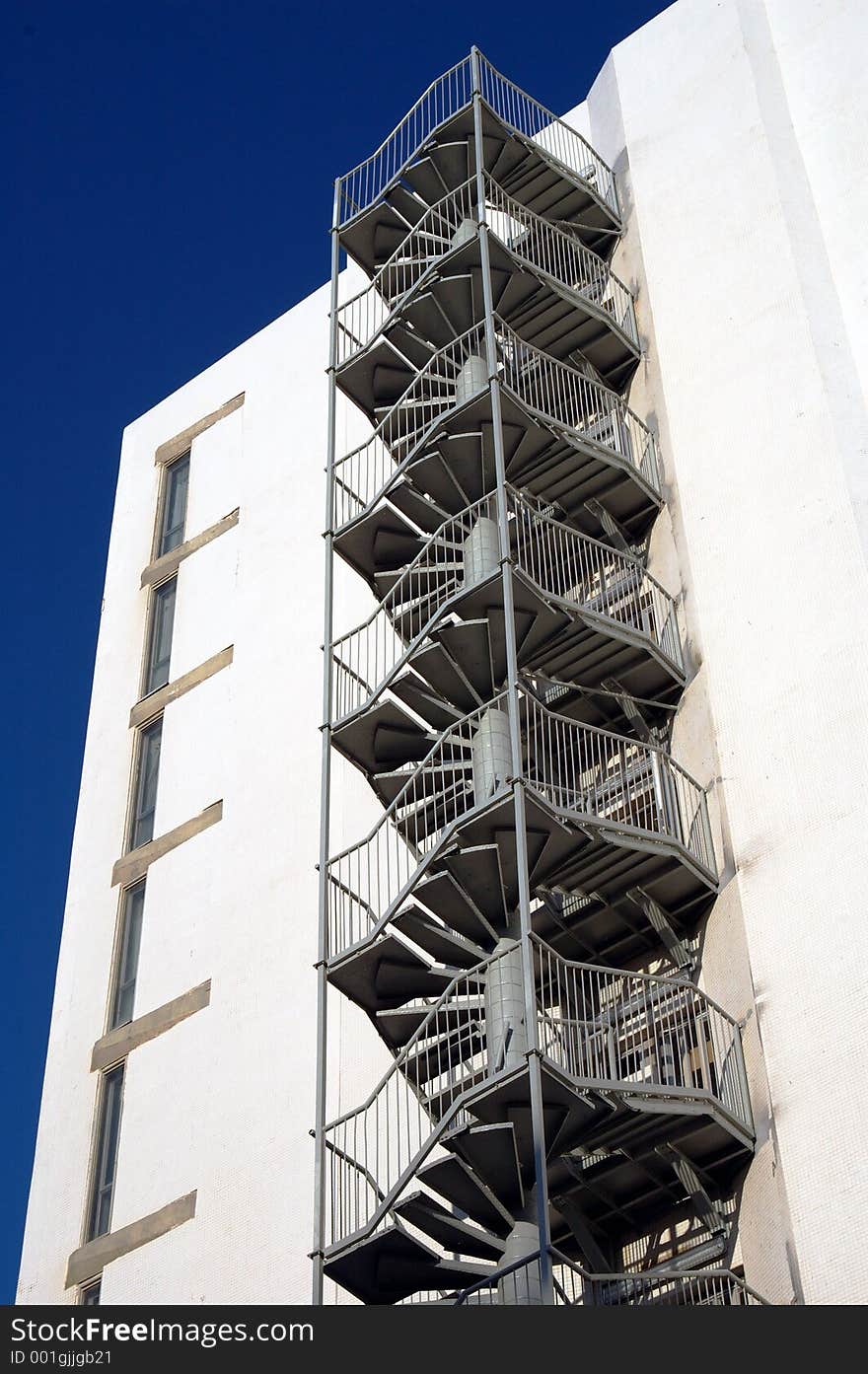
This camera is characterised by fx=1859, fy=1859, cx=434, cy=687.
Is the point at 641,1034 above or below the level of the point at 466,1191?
above

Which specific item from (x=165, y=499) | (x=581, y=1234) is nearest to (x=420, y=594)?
(x=581, y=1234)

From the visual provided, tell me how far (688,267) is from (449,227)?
12.2 feet

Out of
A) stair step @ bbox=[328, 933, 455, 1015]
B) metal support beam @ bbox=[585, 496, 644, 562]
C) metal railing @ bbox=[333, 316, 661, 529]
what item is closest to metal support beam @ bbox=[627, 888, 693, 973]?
stair step @ bbox=[328, 933, 455, 1015]

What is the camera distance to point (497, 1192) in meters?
19.2

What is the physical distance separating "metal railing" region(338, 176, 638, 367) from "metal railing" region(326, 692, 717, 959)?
734 cm

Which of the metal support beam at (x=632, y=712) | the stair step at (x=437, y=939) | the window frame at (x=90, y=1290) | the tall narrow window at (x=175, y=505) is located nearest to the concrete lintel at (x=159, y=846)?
the window frame at (x=90, y=1290)

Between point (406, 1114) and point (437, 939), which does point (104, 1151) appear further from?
point (437, 939)

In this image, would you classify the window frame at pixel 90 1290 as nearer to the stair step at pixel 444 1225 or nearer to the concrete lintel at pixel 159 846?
the concrete lintel at pixel 159 846

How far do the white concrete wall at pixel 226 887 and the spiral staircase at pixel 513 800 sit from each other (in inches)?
62.2

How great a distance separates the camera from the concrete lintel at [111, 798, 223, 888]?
1211 inches

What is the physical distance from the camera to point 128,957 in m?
30.9

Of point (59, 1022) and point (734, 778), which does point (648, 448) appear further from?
point (59, 1022)

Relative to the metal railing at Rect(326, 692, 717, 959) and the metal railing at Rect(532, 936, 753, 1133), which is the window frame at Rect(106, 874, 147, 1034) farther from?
the metal railing at Rect(532, 936, 753, 1133)

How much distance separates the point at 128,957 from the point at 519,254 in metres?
13.0
